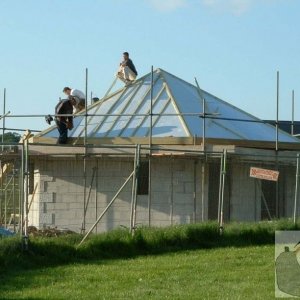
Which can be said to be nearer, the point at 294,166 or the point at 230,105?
the point at 294,166

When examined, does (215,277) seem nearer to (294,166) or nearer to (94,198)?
(94,198)

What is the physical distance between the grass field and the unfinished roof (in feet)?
16.0

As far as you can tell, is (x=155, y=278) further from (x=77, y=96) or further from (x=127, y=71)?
(x=127, y=71)

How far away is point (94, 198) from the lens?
22531 millimetres

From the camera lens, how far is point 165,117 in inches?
972

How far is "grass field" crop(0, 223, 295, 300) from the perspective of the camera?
506 inches

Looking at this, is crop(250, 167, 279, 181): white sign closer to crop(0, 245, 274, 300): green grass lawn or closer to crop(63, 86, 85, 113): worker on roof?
crop(0, 245, 274, 300): green grass lawn

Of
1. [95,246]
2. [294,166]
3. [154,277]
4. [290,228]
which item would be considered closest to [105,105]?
[294,166]

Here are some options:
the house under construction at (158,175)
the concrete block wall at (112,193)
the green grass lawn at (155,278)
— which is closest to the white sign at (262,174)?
the house under construction at (158,175)

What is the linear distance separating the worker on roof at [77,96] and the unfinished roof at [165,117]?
42 cm

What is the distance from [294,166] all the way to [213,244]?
664 centimetres

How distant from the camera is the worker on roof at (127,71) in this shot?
26.3m

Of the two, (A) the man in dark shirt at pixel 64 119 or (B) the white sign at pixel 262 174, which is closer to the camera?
(B) the white sign at pixel 262 174

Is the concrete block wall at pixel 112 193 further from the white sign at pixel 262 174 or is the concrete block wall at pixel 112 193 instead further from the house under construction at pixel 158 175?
the white sign at pixel 262 174
